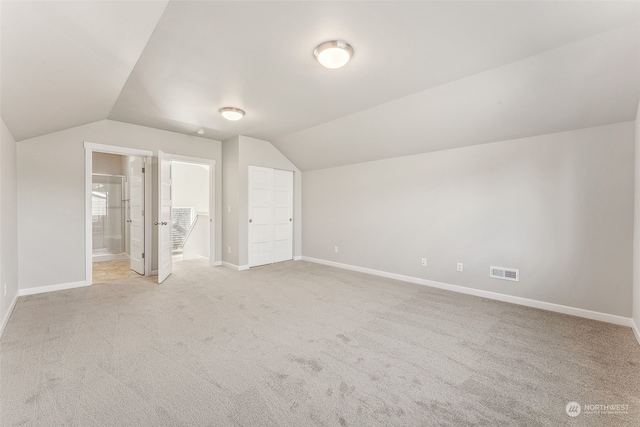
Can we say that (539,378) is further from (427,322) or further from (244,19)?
(244,19)

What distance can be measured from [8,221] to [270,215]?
3678mm

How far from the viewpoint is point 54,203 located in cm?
386

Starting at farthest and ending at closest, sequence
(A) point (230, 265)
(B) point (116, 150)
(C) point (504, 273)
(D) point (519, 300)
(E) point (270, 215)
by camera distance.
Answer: (E) point (270, 215) < (A) point (230, 265) < (B) point (116, 150) < (C) point (504, 273) < (D) point (519, 300)

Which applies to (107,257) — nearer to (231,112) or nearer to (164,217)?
(164,217)

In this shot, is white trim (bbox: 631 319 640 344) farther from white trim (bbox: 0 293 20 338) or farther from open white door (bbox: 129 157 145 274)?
open white door (bbox: 129 157 145 274)

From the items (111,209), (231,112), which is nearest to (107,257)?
(111,209)

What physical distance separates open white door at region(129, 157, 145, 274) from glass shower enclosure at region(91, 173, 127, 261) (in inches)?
66.8

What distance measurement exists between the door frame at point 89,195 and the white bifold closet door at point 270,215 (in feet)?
5.79

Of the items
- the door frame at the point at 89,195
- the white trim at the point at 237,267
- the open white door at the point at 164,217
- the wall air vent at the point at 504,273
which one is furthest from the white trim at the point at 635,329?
the door frame at the point at 89,195

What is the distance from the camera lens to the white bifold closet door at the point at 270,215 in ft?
18.0

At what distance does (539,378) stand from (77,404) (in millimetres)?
3023

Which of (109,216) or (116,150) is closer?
(116,150)

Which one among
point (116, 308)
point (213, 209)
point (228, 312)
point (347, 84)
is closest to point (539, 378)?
point (228, 312)

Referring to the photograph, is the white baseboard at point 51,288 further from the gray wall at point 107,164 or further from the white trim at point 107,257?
the gray wall at point 107,164
